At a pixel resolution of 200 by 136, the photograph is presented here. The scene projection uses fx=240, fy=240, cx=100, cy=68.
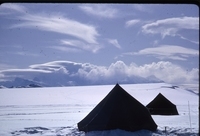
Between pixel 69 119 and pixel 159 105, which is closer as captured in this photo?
pixel 159 105

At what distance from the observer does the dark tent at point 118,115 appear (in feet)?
18.7

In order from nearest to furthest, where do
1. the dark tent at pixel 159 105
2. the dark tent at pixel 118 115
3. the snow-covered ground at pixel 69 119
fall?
the dark tent at pixel 118 115, the snow-covered ground at pixel 69 119, the dark tent at pixel 159 105

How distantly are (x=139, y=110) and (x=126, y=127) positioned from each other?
72cm

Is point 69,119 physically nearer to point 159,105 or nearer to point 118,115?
point 159,105

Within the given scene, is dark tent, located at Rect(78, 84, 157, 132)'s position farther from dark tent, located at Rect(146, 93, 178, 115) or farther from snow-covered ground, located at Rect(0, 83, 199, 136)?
dark tent, located at Rect(146, 93, 178, 115)

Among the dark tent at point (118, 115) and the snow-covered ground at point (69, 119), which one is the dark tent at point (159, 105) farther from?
the dark tent at point (118, 115)

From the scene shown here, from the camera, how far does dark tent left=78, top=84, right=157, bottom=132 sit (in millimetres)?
5688

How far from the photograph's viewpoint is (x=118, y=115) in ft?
19.3

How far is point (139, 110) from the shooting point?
20.6 feet

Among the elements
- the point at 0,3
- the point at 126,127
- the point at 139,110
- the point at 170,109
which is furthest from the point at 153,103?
the point at 0,3

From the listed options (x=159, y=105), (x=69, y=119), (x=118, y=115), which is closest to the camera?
(x=118, y=115)

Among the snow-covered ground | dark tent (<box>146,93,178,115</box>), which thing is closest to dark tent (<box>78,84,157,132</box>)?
the snow-covered ground

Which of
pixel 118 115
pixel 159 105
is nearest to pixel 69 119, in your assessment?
pixel 159 105

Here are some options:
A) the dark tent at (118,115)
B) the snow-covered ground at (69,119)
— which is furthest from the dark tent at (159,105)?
the dark tent at (118,115)
